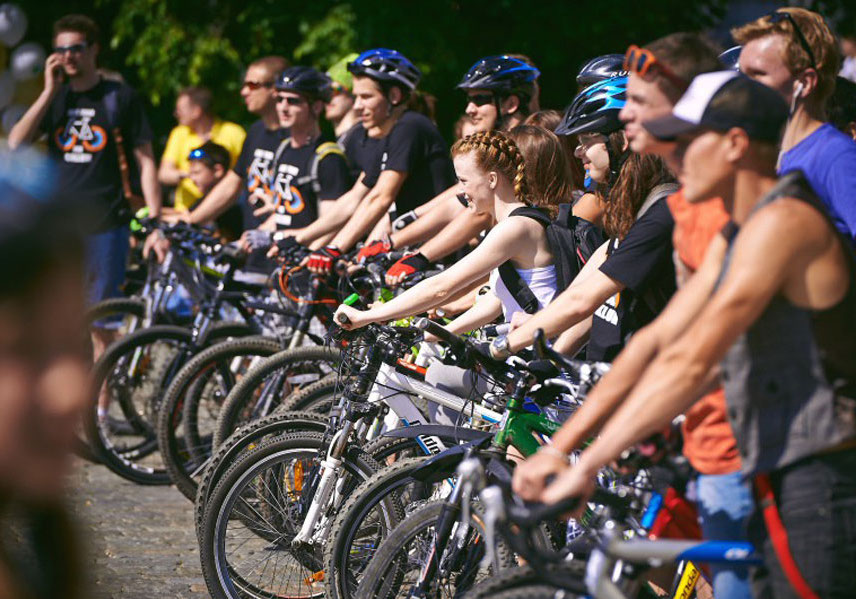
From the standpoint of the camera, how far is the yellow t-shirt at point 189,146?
10438mm

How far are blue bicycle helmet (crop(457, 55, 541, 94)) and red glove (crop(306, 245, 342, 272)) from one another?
1367mm

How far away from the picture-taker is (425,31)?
1094 cm

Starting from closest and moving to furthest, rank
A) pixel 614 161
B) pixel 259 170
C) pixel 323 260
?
pixel 614 161
pixel 323 260
pixel 259 170

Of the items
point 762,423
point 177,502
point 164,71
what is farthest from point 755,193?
point 164,71

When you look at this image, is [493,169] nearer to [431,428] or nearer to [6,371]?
[431,428]

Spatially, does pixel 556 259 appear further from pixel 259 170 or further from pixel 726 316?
pixel 259 170

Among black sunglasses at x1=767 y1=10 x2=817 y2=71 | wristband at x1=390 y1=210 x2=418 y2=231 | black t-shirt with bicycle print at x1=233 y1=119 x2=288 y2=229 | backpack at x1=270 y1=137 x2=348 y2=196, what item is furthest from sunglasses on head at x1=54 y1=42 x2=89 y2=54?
black sunglasses at x1=767 y1=10 x2=817 y2=71

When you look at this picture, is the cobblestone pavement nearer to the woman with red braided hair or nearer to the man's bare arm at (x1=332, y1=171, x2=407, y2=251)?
the woman with red braided hair

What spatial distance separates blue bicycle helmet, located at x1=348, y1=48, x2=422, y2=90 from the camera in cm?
781

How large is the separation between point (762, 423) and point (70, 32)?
7.39m

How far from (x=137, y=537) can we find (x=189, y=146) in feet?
16.1

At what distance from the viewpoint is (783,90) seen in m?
4.23

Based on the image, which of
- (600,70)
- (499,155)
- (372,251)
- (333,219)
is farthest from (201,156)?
(499,155)

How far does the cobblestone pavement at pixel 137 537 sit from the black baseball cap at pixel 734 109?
10.3ft
